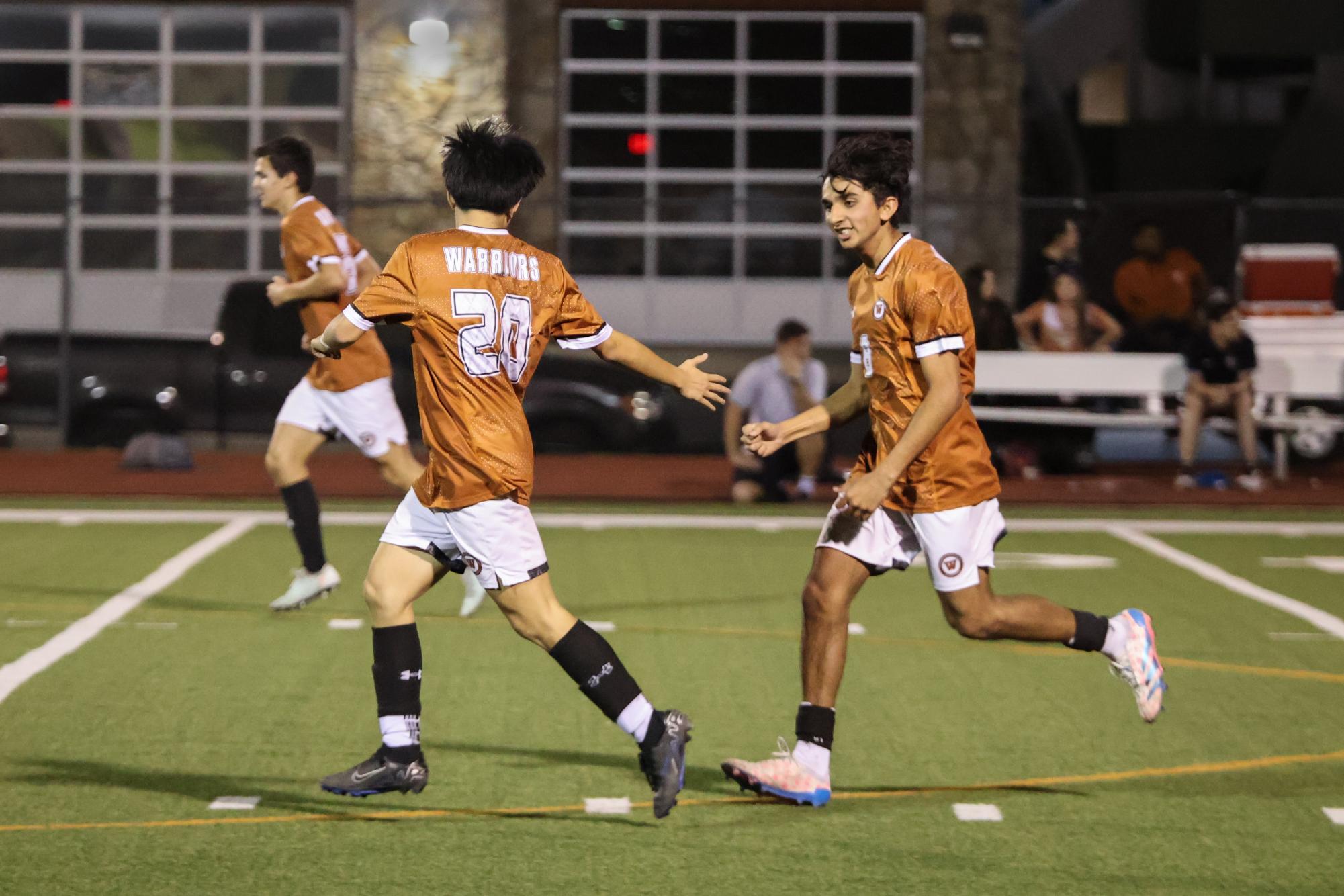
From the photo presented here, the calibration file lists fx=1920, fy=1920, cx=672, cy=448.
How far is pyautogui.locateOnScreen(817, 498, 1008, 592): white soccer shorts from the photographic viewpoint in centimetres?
572

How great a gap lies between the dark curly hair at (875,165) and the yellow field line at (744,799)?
180cm

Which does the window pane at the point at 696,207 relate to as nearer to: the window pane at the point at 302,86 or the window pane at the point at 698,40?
the window pane at the point at 698,40

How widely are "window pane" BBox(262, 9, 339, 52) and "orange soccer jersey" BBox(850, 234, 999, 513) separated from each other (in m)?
17.9

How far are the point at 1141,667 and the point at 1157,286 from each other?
12984 millimetres

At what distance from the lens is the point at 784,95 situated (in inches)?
908

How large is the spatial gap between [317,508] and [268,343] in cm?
923

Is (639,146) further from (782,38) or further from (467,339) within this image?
(467,339)

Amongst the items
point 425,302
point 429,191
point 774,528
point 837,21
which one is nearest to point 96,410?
point 429,191

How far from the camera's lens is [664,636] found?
878cm

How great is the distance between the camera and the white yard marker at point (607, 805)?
5574mm

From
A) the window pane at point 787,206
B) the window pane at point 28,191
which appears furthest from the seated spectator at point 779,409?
the window pane at point 28,191

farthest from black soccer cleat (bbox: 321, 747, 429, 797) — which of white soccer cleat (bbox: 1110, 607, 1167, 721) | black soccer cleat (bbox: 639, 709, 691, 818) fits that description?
white soccer cleat (bbox: 1110, 607, 1167, 721)

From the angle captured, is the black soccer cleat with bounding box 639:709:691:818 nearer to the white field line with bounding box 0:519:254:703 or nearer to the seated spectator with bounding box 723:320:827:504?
the white field line with bounding box 0:519:254:703

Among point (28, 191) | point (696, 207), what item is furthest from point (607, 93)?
point (28, 191)
